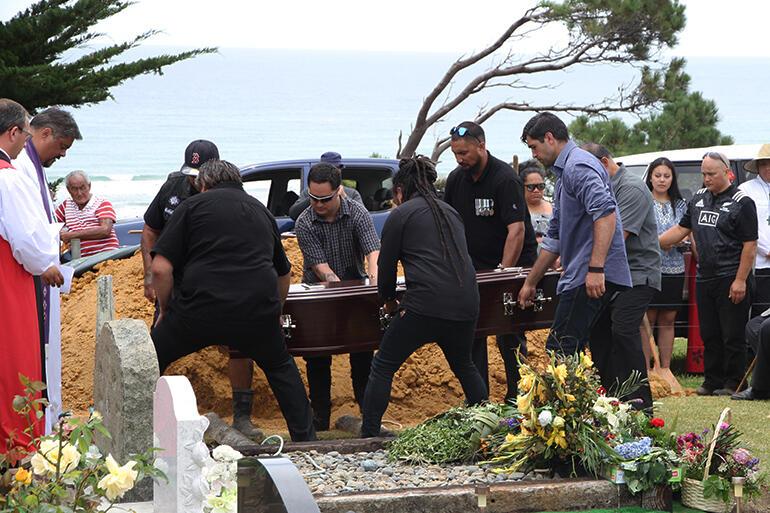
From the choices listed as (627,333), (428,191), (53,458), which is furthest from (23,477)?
(627,333)

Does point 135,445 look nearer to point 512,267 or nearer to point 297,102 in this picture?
point 512,267

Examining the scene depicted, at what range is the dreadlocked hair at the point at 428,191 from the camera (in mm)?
6027

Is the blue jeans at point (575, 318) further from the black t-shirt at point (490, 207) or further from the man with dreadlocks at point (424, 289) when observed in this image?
the black t-shirt at point (490, 207)

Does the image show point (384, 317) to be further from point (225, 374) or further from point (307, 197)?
point (307, 197)

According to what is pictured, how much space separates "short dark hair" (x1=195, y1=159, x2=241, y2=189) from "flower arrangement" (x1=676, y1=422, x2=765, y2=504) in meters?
2.95

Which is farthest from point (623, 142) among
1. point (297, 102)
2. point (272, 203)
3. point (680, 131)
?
point (297, 102)

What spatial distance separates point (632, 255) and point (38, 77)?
9.34 meters

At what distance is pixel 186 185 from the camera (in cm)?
705

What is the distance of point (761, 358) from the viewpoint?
7.80 metres

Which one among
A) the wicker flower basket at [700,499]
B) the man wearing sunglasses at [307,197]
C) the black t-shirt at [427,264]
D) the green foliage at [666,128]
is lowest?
the wicker flower basket at [700,499]

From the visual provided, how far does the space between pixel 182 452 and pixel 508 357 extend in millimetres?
4093

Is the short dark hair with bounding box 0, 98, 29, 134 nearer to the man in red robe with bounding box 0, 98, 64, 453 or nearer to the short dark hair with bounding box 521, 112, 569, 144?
the man in red robe with bounding box 0, 98, 64, 453

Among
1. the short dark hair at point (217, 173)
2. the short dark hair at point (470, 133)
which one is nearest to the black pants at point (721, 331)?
the short dark hair at point (470, 133)

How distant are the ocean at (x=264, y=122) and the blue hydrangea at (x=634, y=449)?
58.9ft
